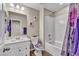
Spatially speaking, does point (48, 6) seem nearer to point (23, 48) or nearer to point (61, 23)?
point (61, 23)

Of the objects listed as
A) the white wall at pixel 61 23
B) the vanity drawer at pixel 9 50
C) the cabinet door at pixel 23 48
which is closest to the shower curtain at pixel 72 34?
the white wall at pixel 61 23

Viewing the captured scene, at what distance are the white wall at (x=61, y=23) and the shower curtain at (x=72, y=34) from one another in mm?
40

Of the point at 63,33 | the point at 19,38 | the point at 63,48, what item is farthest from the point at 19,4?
the point at 63,48

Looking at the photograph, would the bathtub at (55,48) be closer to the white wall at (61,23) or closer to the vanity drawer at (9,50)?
the white wall at (61,23)

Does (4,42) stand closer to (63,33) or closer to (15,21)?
(15,21)

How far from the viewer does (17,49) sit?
4.00 feet

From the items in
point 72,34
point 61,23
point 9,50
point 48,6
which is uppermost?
point 48,6

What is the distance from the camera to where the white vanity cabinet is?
120 centimetres

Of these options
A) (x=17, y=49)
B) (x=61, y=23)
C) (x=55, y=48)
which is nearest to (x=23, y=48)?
(x=17, y=49)

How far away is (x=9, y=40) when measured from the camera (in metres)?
1.20

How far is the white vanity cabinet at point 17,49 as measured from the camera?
120cm

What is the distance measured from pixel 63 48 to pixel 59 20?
32 cm

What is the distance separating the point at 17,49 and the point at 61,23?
1.91 ft

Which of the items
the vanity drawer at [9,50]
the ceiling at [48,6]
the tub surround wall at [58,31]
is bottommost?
the vanity drawer at [9,50]
